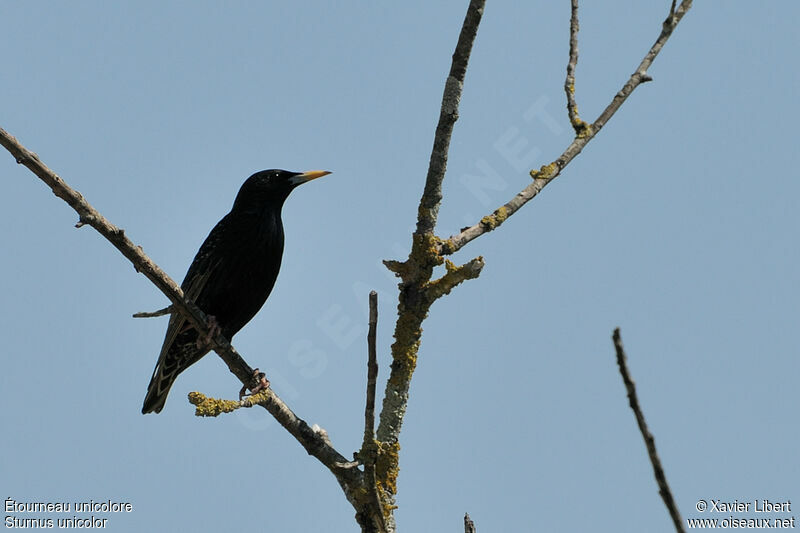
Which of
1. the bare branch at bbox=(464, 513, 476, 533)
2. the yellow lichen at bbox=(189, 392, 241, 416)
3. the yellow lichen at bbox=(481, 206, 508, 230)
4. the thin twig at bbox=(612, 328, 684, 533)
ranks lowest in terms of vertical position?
the thin twig at bbox=(612, 328, 684, 533)

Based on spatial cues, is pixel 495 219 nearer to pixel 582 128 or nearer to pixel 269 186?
pixel 582 128

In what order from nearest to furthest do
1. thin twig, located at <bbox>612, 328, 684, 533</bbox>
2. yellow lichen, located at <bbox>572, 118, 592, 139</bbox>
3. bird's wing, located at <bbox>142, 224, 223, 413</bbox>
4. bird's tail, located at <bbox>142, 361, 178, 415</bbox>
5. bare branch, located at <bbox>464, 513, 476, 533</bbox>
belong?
thin twig, located at <bbox>612, 328, 684, 533</bbox> < bare branch, located at <bbox>464, 513, 476, 533</bbox> < yellow lichen, located at <bbox>572, 118, 592, 139</bbox> < bird's wing, located at <bbox>142, 224, 223, 413</bbox> < bird's tail, located at <bbox>142, 361, 178, 415</bbox>

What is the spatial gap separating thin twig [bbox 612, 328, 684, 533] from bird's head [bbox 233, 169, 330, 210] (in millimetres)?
4878

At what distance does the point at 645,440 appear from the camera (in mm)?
1607

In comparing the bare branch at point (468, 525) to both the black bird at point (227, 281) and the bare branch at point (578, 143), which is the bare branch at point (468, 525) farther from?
the black bird at point (227, 281)

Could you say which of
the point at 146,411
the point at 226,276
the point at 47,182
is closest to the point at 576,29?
the point at 47,182

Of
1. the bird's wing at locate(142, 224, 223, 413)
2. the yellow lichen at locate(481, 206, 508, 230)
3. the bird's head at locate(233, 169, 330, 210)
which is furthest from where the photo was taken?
the bird's head at locate(233, 169, 330, 210)

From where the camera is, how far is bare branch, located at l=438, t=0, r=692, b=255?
404 cm

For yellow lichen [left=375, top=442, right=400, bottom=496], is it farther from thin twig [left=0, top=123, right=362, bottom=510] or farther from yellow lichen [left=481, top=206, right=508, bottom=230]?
yellow lichen [left=481, top=206, right=508, bottom=230]

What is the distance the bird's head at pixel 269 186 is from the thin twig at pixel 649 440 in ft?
16.0

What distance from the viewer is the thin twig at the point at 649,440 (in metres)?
1.50

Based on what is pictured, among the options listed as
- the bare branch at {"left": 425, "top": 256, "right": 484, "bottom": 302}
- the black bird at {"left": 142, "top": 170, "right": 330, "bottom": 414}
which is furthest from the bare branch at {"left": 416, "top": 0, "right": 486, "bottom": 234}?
the black bird at {"left": 142, "top": 170, "right": 330, "bottom": 414}

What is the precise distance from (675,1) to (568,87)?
0.62 metres

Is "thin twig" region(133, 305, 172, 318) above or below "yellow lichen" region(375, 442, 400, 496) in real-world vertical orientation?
above
